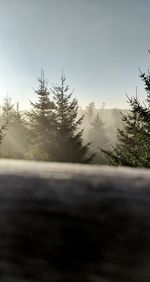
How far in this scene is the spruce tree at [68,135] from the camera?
2822 cm

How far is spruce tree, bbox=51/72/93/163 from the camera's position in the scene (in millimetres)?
28219

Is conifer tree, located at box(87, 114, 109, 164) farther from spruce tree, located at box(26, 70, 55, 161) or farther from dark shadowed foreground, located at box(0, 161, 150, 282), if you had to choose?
dark shadowed foreground, located at box(0, 161, 150, 282)

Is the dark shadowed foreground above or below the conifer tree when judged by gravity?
below

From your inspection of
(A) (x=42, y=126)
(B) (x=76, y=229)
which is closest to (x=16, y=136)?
(A) (x=42, y=126)

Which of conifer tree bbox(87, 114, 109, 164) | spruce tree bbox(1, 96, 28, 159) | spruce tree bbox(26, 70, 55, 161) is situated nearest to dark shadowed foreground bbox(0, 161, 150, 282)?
spruce tree bbox(26, 70, 55, 161)

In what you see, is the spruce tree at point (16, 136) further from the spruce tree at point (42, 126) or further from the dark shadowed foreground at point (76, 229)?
the dark shadowed foreground at point (76, 229)

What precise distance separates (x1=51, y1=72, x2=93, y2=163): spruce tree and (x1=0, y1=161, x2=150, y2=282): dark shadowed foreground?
2650cm

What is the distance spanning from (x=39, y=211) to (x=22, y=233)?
0.26 ft

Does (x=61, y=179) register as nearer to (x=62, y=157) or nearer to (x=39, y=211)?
(x=39, y=211)

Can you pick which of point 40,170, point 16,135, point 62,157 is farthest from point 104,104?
point 40,170

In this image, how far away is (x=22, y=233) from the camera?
1.13m

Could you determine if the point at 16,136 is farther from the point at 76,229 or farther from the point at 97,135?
the point at 76,229

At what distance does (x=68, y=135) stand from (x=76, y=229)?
28.3 meters

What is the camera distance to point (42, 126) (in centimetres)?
3259
